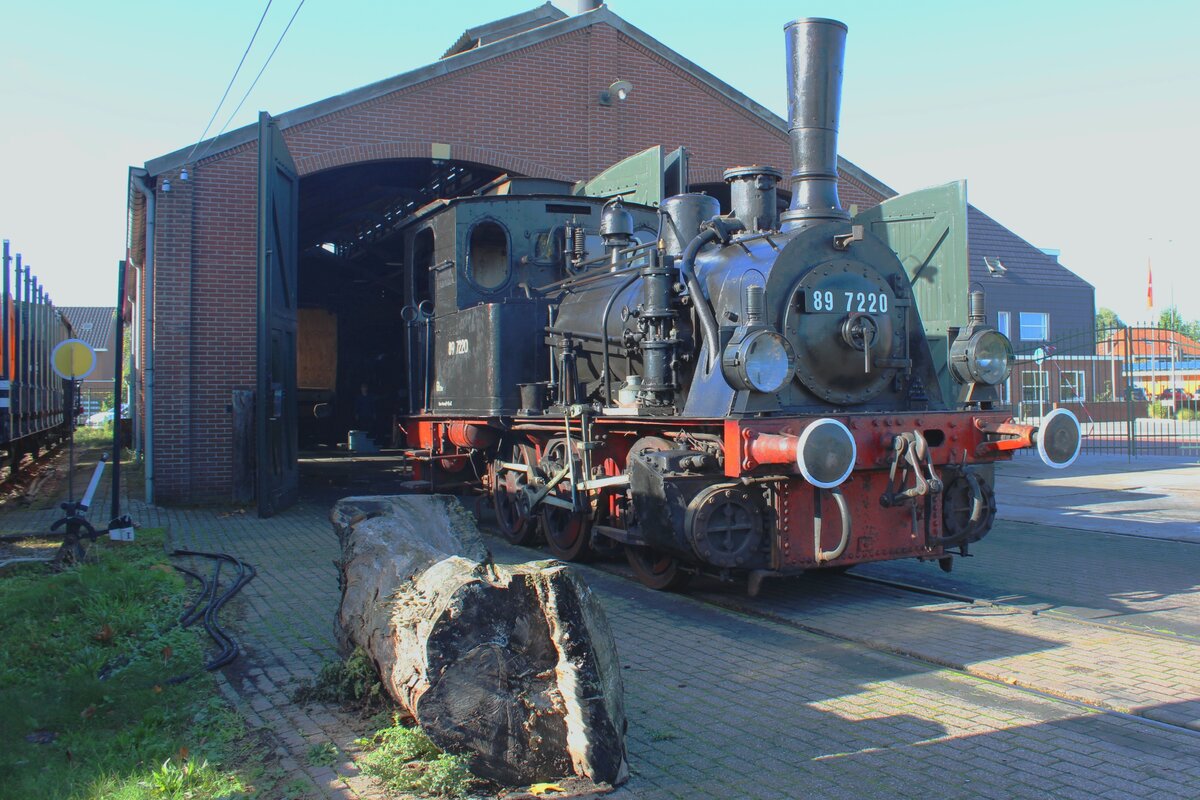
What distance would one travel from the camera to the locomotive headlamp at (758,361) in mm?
5660

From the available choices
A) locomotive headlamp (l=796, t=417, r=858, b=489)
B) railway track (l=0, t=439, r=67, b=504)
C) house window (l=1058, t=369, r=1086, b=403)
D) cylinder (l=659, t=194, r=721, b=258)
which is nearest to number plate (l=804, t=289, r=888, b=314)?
locomotive headlamp (l=796, t=417, r=858, b=489)

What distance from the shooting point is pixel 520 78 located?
46.0ft

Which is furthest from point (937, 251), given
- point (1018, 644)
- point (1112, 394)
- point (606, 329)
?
point (1112, 394)

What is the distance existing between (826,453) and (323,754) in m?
3.13

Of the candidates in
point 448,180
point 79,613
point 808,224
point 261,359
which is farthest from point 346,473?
point 808,224

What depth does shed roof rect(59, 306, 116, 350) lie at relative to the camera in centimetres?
5802

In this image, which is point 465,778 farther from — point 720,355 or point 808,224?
point 808,224

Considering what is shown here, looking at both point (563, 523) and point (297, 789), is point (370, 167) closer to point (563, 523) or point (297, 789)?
point (563, 523)

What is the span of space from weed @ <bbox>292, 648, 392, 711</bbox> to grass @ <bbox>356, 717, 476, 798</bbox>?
1.22 feet

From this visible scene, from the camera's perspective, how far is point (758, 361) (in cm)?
569

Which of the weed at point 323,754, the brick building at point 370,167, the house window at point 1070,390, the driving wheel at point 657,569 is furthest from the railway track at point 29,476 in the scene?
the house window at point 1070,390

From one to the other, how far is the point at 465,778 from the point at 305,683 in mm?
1638

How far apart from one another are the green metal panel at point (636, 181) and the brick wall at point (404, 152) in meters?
1.64

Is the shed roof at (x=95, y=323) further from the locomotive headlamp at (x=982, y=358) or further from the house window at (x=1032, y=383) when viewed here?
the locomotive headlamp at (x=982, y=358)
